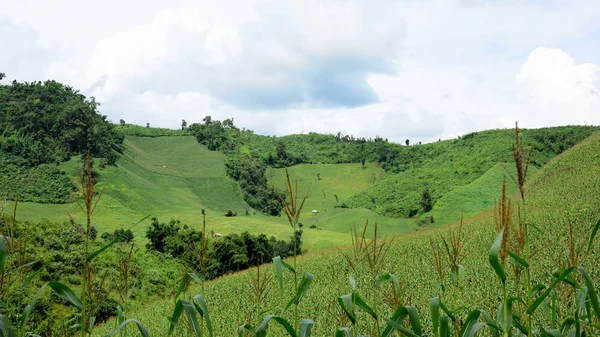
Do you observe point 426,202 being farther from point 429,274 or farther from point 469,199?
point 429,274

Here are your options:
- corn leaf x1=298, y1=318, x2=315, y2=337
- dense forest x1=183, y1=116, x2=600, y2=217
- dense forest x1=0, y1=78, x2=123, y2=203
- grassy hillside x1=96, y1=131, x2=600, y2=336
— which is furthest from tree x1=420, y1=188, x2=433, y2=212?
corn leaf x1=298, y1=318, x2=315, y2=337

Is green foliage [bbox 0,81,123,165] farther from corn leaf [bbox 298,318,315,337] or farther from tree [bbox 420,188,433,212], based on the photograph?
corn leaf [bbox 298,318,315,337]

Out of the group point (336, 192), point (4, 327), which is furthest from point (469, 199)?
point (4, 327)

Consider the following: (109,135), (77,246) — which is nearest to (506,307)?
(77,246)

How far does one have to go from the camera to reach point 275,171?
417ft

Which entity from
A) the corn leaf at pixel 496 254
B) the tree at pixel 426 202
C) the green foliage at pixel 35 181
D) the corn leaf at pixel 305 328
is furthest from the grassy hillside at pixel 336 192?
the corn leaf at pixel 496 254

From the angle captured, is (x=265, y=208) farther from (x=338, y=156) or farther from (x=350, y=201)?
(x=338, y=156)

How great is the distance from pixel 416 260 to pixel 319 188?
9341cm

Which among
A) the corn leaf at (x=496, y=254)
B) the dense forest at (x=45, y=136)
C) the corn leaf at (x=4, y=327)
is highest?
the dense forest at (x=45, y=136)

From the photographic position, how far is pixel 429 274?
618 inches

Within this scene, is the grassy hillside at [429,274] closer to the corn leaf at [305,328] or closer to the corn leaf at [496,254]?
the corn leaf at [305,328]

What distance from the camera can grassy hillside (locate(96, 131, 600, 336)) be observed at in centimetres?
1043

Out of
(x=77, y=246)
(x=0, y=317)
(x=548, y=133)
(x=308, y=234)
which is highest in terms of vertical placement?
(x=548, y=133)

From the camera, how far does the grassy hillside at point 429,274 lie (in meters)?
10.4
